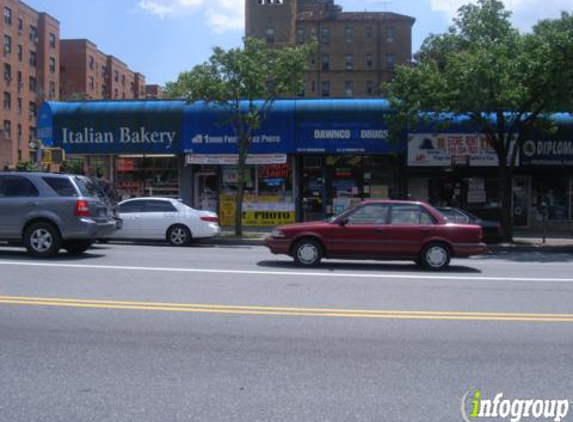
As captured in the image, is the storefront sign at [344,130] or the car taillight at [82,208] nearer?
the car taillight at [82,208]

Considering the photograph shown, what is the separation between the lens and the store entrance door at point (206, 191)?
2506 centimetres

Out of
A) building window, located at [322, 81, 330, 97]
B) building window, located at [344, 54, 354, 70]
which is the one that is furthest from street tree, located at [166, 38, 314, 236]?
building window, located at [344, 54, 354, 70]

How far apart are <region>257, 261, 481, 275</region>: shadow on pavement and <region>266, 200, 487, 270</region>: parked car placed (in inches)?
9.3

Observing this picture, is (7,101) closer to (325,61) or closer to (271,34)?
(271,34)

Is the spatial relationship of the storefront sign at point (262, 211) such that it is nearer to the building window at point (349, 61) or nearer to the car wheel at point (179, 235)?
the car wheel at point (179, 235)

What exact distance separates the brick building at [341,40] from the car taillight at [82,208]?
6640 centimetres

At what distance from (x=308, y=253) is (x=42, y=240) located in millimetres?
5610

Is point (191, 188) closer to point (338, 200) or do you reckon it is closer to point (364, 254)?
point (338, 200)

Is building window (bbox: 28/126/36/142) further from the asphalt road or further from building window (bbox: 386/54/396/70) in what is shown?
the asphalt road

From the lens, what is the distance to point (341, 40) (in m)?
78.8

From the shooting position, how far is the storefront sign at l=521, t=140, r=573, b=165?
2261 cm

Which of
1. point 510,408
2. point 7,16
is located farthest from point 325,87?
point 510,408

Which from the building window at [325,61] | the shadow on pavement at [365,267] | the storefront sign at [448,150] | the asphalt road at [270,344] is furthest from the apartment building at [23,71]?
the asphalt road at [270,344]

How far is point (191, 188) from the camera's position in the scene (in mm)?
25062
